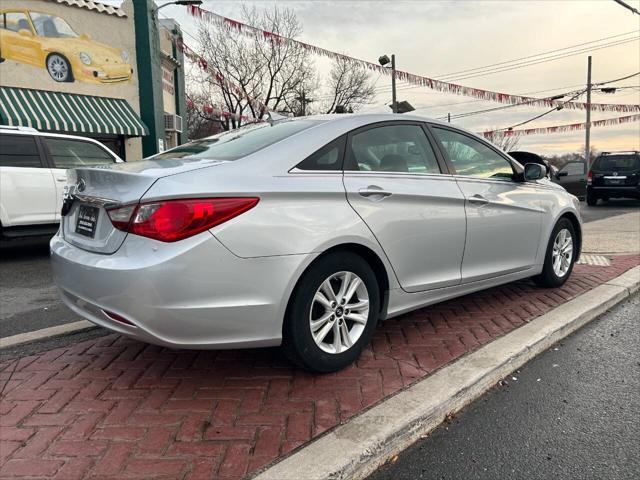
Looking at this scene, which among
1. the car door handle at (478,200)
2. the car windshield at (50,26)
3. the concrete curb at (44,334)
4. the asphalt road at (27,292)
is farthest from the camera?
the car windshield at (50,26)

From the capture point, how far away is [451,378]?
2.84 m

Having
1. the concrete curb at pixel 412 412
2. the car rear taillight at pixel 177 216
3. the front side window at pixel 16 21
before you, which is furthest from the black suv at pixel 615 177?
→ the front side window at pixel 16 21

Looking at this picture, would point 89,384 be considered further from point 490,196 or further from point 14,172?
point 14,172

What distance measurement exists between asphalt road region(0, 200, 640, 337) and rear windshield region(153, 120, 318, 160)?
74.0 inches

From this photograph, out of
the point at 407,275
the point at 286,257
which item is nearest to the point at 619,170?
the point at 407,275

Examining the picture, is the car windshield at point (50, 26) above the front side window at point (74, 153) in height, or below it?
above

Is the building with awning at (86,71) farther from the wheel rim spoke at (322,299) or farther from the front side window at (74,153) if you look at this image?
the wheel rim spoke at (322,299)

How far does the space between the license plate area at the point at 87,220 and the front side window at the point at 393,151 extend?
1.46 m

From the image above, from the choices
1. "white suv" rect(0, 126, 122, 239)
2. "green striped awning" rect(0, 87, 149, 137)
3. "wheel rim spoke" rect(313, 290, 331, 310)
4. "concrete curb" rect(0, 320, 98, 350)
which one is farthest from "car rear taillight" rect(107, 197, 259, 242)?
"green striped awning" rect(0, 87, 149, 137)

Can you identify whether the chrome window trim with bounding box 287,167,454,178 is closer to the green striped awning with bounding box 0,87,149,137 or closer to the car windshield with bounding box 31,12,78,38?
Result: the green striped awning with bounding box 0,87,149,137

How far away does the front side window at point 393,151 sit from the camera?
3166 mm

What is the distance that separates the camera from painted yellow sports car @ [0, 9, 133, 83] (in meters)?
12.5

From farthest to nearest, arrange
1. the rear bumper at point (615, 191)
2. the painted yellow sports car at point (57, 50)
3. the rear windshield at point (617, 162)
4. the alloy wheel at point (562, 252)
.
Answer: the rear windshield at point (617, 162) → the rear bumper at point (615, 191) → the painted yellow sports car at point (57, 50) → the alloy wheel at point (562, 252)

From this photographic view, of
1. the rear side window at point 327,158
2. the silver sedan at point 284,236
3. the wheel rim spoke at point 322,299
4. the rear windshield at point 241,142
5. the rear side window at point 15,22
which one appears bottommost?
the wheel rim spoke at point 322,299
